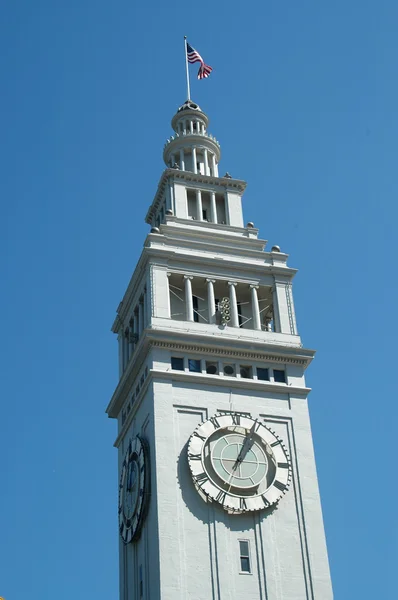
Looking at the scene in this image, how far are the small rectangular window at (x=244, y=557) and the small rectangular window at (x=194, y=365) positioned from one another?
10786 mm

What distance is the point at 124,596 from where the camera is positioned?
6256 cm

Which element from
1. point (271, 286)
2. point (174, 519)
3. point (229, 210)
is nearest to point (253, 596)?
point (174, 519)

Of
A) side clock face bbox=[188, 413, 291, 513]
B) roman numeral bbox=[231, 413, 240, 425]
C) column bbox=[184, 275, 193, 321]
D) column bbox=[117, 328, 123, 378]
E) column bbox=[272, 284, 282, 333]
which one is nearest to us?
side clock face bbox=[188, 413, 291, 513]

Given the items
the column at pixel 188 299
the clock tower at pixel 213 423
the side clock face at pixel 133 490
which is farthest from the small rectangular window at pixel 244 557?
the column at pixel 188 299

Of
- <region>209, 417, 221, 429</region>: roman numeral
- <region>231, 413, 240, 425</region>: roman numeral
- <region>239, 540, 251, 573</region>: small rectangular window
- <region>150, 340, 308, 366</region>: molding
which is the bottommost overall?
<region>239, 540, 251, 573</region>: small rectangular window

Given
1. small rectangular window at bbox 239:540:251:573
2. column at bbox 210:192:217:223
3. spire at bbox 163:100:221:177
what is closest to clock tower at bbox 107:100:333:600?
small rectangular window at bbox 239:540:251:573

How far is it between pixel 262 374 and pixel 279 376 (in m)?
1.13

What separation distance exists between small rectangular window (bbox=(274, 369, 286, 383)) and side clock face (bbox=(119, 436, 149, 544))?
9232mm

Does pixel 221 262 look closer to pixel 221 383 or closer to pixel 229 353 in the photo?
pixel 229 353

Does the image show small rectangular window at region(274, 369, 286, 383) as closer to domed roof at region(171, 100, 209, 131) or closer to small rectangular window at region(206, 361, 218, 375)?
small rectangular window at region(206, 361, 218, 375)

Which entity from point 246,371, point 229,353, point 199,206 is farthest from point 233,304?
point 199,206

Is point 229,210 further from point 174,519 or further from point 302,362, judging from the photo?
point 174,519

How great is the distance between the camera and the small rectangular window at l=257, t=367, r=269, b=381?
214 feet

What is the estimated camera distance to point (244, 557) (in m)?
58.3
